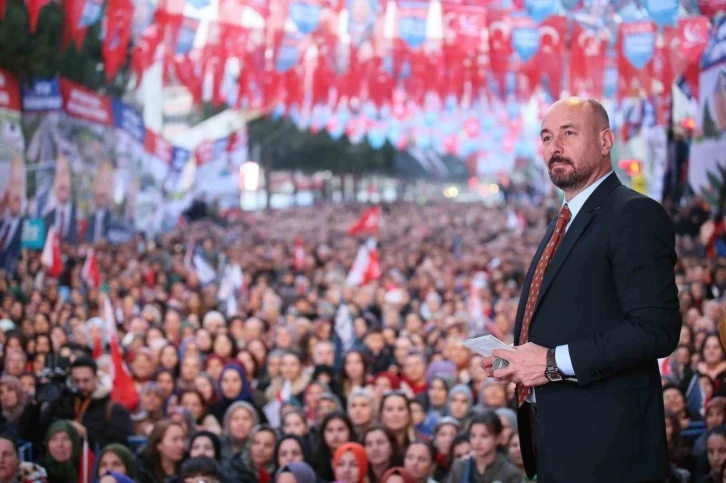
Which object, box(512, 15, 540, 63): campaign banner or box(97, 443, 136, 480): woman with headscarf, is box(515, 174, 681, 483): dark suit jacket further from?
box(512, 15, 540, 63): campaign banner

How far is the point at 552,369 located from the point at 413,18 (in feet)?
51.3

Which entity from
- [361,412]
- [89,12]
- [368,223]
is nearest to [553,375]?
[361,412]

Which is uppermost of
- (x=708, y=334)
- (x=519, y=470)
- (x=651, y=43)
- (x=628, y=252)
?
(x=651, y=43)

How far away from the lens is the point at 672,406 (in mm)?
8695

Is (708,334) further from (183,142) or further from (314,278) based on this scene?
(183,142)

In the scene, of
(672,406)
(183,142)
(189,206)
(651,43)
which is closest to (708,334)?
(672,406)

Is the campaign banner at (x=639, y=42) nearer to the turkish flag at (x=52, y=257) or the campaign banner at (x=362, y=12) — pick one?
the campaign banner at (x=362, y=12)

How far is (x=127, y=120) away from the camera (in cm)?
3084

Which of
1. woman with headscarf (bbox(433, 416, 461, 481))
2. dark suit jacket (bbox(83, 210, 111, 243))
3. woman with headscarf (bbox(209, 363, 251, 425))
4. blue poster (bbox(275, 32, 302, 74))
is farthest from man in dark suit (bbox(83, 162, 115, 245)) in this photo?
woman with headscarf (bbox(433, 416, 461, 481))

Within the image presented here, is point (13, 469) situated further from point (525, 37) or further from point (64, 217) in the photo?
point (64, 217)

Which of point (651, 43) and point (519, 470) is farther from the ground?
point (651, 43)

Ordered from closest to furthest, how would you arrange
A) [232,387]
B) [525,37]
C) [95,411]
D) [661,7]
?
[95,411] < [232,387] < [661,7] < [525,37]

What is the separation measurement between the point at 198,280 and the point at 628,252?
1910 centimetres

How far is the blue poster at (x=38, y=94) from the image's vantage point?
2467cm
